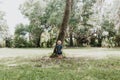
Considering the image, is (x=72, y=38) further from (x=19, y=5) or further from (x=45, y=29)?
(x=19, y=5)

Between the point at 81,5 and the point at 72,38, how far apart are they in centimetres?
525

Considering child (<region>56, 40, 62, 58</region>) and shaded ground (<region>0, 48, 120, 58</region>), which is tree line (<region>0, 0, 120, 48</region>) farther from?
child (<region>56, 40, 62, 58</region>)

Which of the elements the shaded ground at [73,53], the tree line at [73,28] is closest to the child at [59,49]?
the shaded ground at [73,53]

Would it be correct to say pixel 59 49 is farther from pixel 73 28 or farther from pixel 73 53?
pixel 73 28

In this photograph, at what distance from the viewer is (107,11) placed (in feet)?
152

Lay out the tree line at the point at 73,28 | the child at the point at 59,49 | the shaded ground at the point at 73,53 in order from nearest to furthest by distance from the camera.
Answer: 1. the child at the point at 59,49
2. the shaded ground at the point at 73,53
3. the tree line at the point at 73,28

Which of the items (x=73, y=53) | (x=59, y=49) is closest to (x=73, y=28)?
(x=73, y=53)

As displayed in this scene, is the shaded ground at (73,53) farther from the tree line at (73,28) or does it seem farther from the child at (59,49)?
the tree line at (73,28)

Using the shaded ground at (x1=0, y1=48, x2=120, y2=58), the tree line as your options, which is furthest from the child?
the tree line

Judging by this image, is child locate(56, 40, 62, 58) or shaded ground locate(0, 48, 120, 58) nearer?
child locate(56, 40, 62, 58)

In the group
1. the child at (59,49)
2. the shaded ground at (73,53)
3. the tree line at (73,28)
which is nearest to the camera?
the child at (59,49)

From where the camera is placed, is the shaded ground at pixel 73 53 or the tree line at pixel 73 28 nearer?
the shaded ground at pixel 73 53

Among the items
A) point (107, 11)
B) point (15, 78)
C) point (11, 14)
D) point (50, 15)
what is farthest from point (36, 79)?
point (11, 14)

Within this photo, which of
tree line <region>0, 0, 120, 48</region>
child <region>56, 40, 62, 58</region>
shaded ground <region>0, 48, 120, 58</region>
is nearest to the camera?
child <region>56, 40, 62, 58</region>
